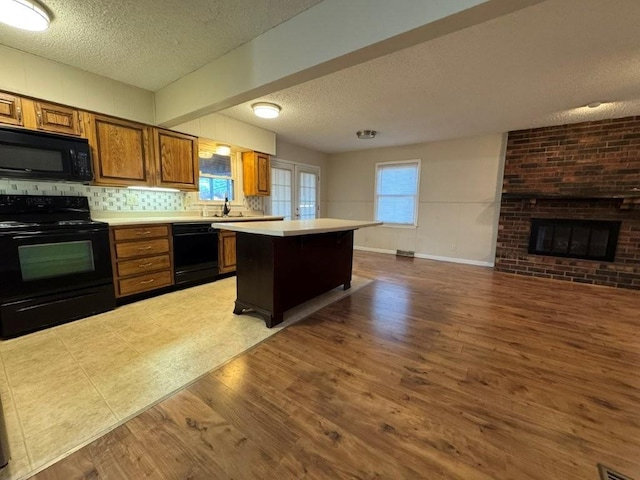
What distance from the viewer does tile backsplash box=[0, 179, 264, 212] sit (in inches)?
103

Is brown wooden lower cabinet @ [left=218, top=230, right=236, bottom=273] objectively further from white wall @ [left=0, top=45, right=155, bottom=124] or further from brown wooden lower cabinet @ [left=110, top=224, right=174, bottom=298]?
white wall @ [left=0, top=45, right=155, bottom=124]

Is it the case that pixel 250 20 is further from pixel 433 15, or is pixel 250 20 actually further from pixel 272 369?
pixel 272 369

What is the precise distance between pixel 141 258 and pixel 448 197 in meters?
5.43

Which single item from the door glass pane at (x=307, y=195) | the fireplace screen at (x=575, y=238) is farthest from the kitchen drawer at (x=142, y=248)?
the fireplace screen at (x=575, y=238)

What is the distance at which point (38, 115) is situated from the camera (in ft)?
8.14

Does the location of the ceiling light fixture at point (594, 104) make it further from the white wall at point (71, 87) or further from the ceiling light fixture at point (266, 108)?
the white wall at point (71, 87)

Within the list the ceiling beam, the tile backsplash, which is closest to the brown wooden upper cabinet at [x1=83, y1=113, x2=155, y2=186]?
the tile backsplash

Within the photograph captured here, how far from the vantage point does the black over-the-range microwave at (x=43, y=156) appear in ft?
7.48

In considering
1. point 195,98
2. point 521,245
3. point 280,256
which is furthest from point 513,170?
point 195,98

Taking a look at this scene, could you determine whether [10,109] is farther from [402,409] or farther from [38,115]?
[402,409]

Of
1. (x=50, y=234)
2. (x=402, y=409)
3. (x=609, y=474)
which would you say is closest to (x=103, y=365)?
(x=50, y=234)

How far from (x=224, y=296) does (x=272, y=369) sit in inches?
65.3

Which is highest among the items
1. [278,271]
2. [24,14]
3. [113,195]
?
[24,14]

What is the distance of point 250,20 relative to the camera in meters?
1.98
